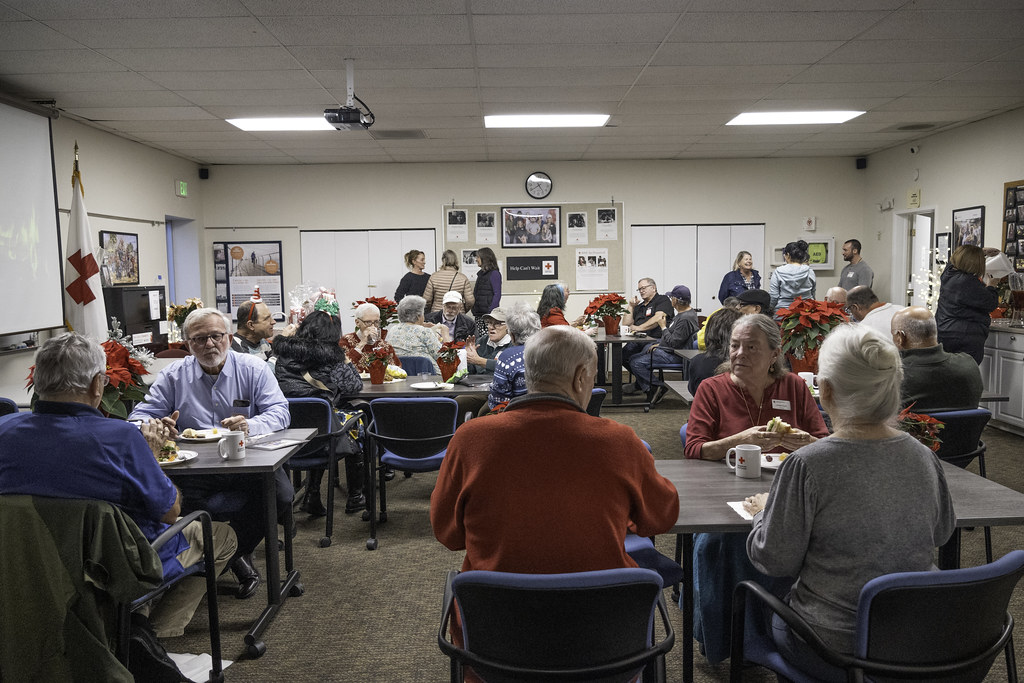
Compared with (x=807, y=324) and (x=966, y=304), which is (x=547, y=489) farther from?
(x=966, y=304)

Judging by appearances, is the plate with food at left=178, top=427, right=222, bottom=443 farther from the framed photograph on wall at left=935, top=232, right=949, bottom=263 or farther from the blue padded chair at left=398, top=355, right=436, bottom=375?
the framed photograph on wall at left=935, top=232, right=949, bottom=263

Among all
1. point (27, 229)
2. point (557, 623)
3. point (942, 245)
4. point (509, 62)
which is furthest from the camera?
point (942, 245)

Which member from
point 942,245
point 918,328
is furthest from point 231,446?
point 942,245

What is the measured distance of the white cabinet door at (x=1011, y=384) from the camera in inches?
245

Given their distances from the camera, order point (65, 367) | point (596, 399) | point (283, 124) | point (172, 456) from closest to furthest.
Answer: point (65, 367)
point (172, 456)
point (596, 399)
point (283, 124)

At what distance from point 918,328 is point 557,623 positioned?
285 cm

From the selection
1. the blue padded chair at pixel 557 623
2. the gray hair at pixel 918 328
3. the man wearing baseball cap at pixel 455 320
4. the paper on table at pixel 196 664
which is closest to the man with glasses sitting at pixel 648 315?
the man wearing baseball cap at pixel 455 320

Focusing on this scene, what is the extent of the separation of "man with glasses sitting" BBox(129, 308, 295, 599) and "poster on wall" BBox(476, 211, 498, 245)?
703cm

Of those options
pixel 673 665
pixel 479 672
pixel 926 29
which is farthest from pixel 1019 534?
pixel 479 672

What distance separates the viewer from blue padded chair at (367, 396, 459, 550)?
404 cm

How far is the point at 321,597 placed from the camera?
3.50 metres

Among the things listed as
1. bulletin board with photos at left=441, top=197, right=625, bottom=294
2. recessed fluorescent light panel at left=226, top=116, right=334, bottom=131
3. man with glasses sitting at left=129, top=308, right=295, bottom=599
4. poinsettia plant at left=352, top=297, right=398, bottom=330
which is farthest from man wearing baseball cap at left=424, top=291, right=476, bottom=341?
man with glasses sitting at left=129, top=308, right=295, bottom=599

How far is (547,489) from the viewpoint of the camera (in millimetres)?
1696

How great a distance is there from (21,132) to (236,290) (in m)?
4.78
